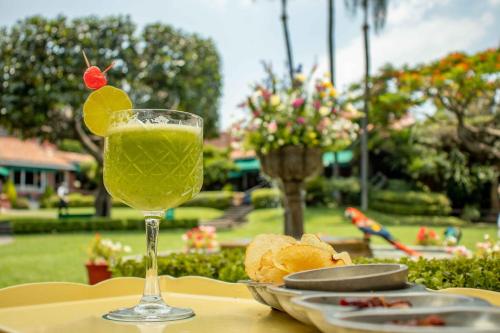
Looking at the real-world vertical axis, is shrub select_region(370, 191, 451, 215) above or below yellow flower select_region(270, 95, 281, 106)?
below

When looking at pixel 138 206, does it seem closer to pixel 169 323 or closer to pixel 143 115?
pixel 143 115

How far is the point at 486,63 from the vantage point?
17.2 meters

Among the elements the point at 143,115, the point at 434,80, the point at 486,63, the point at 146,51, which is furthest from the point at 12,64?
the point at 143,115

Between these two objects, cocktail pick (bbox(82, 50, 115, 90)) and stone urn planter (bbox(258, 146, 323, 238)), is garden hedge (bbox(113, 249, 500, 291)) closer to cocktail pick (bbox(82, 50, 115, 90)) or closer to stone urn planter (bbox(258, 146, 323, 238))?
cocktail pick (bbox(82, 50, 115, 90))

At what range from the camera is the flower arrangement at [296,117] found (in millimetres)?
6852

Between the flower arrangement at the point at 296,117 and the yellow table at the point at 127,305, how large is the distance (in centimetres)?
521

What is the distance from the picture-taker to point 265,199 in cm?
2500

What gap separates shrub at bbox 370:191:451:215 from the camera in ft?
74.0

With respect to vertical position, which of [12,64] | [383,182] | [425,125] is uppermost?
[12,64]

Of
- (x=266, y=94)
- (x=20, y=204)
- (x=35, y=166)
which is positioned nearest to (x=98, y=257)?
(x=266, y=94)

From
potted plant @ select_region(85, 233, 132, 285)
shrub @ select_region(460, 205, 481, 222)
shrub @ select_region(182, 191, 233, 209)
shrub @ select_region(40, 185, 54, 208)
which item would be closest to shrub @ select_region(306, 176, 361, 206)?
shrub @ select_region(182, 191, 233, 209)

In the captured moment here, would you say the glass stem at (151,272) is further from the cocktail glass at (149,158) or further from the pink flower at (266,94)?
the pink flower at (266,94)

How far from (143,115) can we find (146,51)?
1975cm

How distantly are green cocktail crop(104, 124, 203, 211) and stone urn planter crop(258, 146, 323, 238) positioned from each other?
543cm
